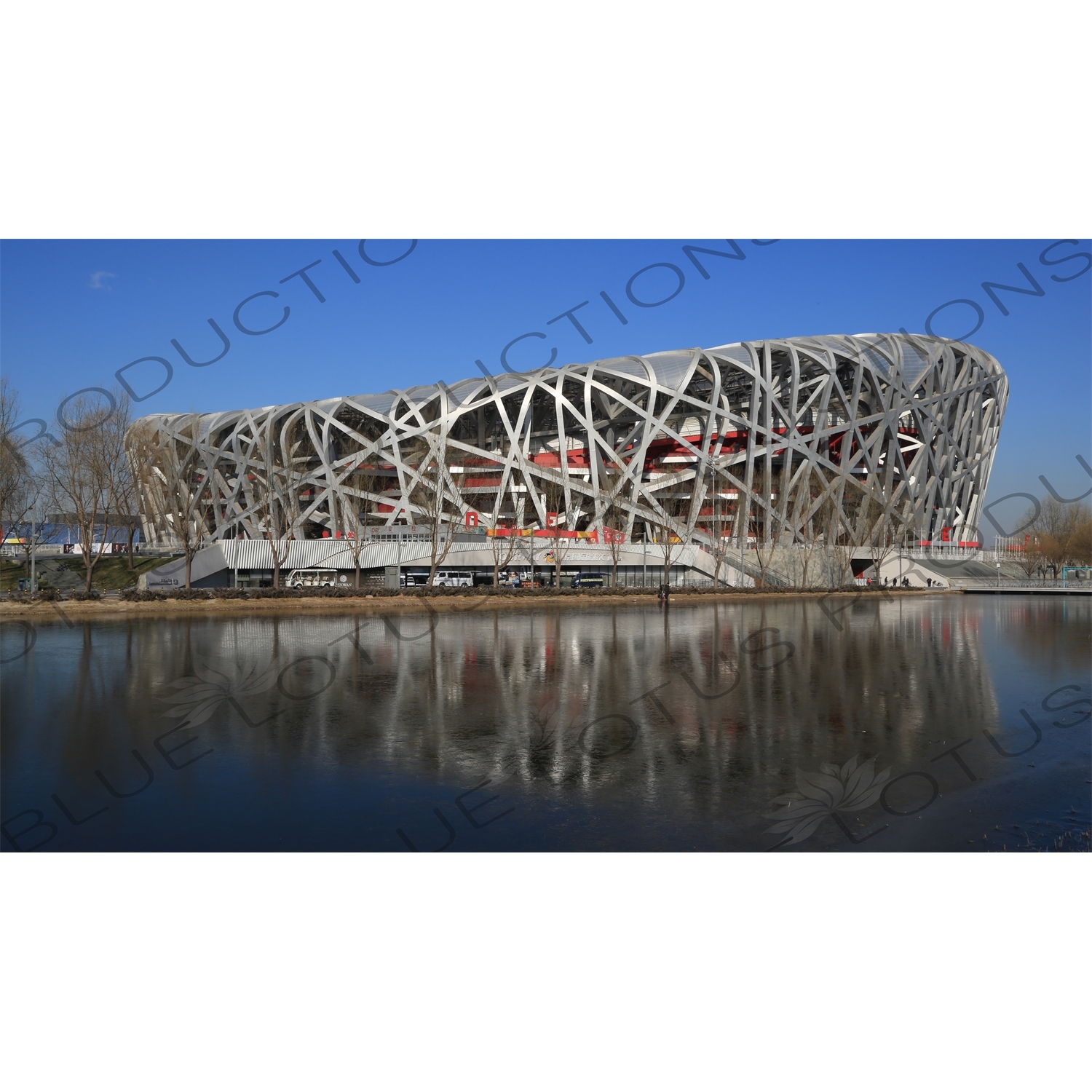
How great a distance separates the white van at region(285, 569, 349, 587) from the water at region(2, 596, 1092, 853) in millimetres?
25063

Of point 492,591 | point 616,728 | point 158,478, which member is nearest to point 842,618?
point 492,591

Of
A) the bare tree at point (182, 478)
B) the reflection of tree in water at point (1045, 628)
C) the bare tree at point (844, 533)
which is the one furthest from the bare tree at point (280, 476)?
the reflection of tree in water at point (1045, 628)

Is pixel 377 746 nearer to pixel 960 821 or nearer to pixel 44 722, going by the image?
pixel 44 722

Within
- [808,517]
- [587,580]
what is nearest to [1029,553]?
[808,517]

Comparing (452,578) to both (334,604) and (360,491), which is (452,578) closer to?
(334,604)

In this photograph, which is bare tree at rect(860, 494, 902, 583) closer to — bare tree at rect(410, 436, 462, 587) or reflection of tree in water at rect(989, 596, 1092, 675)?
reflection of tree in water at rect(989, 596, 1092, 675)

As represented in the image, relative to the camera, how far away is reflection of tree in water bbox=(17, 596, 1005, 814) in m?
9.47

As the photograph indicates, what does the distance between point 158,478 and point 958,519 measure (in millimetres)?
66429

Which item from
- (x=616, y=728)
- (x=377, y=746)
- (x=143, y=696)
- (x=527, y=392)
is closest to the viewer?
(x=377, y=746)

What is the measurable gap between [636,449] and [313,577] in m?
26.4

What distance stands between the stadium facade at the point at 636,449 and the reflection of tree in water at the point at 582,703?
35.3m

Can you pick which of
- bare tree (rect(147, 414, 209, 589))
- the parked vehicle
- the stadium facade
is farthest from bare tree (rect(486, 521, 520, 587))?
bare tree (rect(147, 414, 209, 589))

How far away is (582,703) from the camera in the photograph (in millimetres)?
13180

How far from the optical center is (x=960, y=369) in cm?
7069
